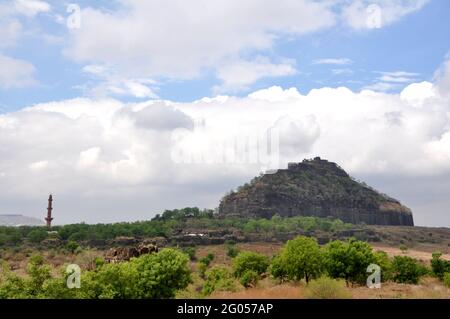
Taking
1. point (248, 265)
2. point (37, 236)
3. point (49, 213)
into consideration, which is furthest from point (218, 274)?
point (49, 213)

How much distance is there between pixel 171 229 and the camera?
562 feet

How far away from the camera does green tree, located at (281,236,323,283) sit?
6088cm

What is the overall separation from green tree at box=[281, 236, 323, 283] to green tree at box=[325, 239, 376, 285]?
7.06 ft

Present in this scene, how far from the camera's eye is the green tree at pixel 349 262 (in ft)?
209

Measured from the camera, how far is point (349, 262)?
211 ft

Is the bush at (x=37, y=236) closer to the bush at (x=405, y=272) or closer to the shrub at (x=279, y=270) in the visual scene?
the shrub at (x=279, y=270)

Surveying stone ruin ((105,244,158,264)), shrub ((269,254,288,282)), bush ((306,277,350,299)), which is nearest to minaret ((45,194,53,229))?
stone ruin ((105,244,158,264))

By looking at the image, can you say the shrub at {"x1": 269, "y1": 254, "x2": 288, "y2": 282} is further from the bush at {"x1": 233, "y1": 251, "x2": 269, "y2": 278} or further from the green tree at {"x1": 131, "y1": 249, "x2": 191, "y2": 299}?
the green tree at {"x1": 131, "y1": 249, "x2": 191, "y2": 299}

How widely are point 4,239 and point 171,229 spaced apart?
56.6 m

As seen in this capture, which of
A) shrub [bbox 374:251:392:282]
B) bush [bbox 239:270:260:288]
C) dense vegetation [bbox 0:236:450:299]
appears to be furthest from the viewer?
shrub [bbox 374:251:392:282]

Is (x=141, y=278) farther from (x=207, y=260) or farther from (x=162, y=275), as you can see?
(x=207, y=260)

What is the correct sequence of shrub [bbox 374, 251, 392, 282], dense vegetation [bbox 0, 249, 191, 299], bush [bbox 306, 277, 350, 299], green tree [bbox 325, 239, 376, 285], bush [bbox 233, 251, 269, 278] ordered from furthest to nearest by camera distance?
bush [bbox 233, 251, 269, 278], shrub [bbox 374, 251, 392, 282], green tree [bbox 325, 239, 376, 285], dense vegetation [bbox 0, 249, 191, 299], bush [bbox 306, 277, 350, 299]
